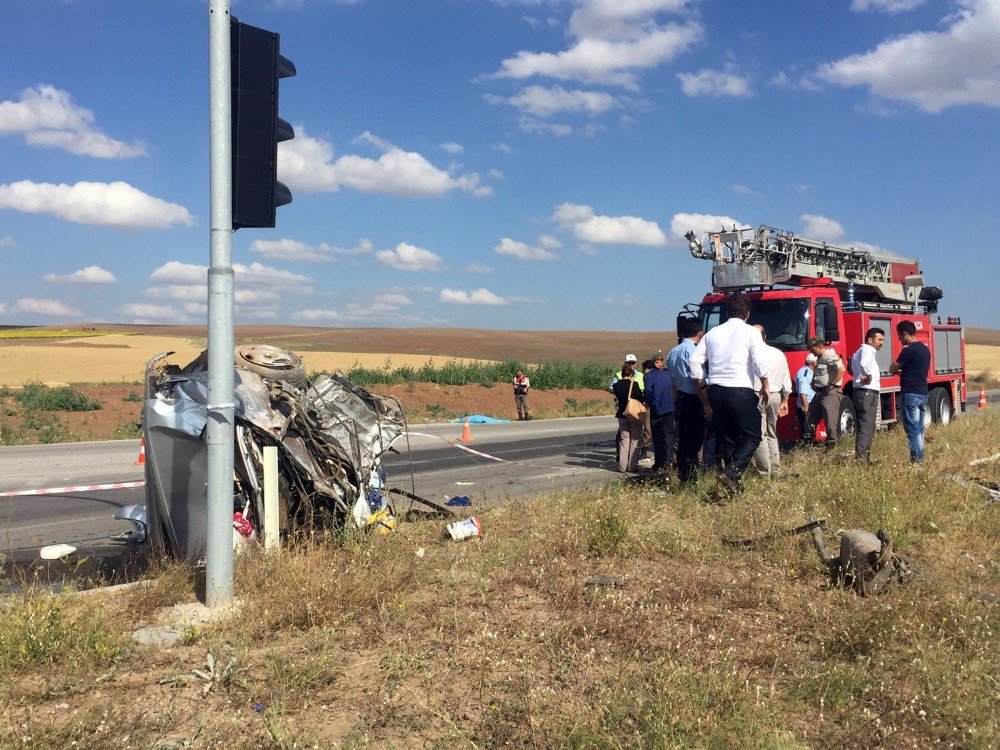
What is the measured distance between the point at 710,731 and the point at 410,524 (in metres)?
4.40

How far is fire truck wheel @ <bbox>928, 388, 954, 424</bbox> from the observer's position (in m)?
17.1

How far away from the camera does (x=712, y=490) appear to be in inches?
322

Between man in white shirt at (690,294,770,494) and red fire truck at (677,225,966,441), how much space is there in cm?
407

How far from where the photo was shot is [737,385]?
8117mm

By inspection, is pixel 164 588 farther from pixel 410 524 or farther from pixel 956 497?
pixel 956 497

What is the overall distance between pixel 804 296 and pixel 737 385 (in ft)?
19.1

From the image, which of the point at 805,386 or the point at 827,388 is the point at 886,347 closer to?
the point at 805,386

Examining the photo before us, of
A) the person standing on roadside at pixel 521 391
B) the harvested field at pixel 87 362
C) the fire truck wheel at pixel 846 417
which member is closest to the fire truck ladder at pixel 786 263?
the fire truck wheel at pixel 846 417

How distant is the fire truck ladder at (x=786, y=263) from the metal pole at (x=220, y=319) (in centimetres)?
1010

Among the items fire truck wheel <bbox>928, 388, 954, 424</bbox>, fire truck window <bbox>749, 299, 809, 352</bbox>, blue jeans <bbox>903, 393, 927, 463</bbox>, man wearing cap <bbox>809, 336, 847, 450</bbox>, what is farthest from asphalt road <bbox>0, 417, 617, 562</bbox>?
fire truck wheel <bbox>928, 388, 954, 424</bbox>

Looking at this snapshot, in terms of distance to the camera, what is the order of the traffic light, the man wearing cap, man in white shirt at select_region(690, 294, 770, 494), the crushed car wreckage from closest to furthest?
the traffic light
the crushed car wreckage
man in white shirt at select_region(690, 294, 770, 494)
the man wearing cap

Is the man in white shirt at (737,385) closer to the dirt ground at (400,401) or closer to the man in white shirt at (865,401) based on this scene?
the man in white shirt at (865,401)

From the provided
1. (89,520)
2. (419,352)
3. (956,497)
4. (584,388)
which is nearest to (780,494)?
(956,497)

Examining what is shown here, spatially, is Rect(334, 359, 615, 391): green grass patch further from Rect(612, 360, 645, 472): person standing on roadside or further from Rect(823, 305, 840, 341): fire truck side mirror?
Rect(823, 305, 840, 341): fire truck side mirror
